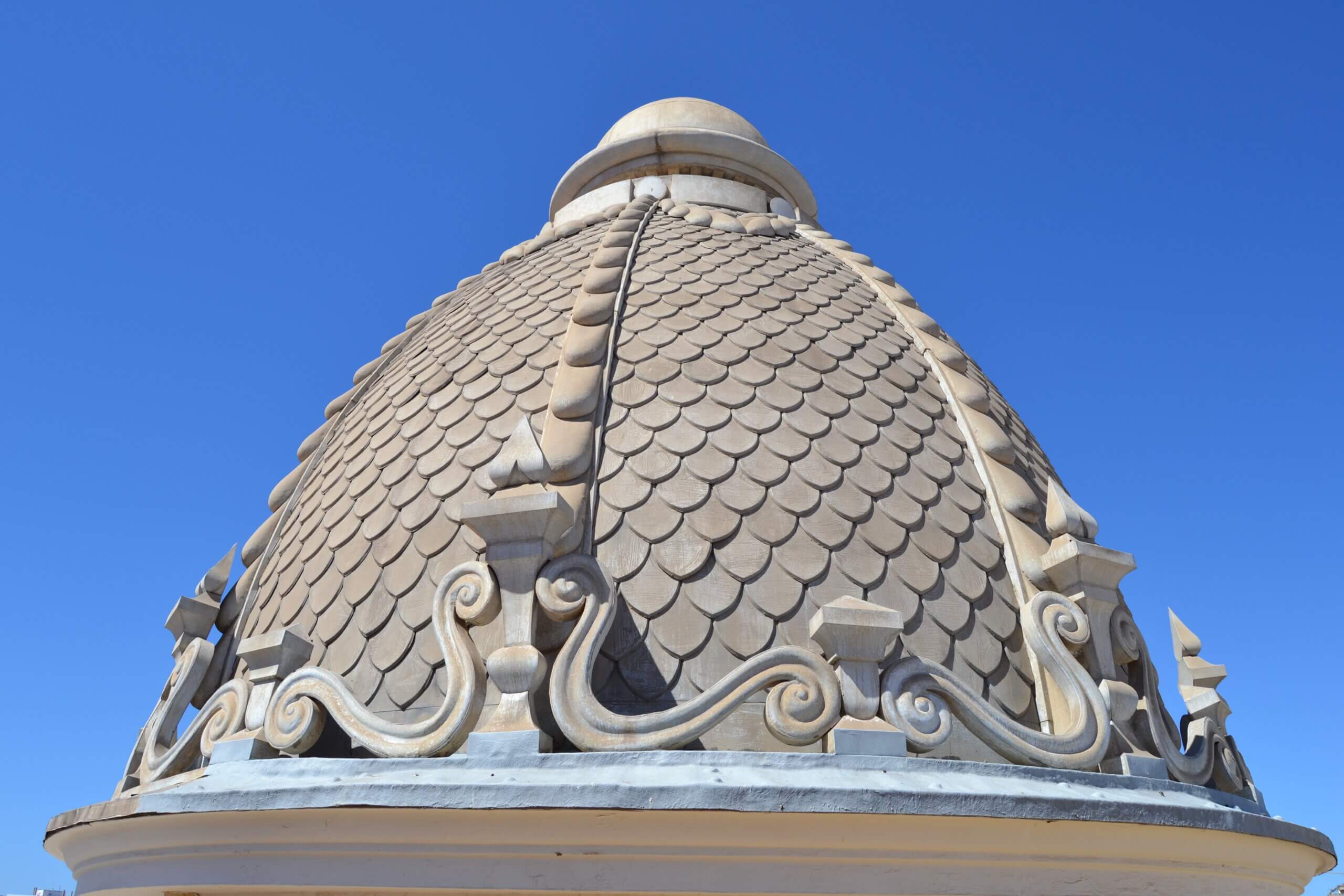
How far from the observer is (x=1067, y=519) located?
6.82 meters

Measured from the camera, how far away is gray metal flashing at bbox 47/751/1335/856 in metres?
4.86

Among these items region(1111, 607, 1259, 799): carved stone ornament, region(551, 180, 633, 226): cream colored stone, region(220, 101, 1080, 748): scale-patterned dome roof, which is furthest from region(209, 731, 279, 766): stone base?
region(551, 180, 633, 226): cream colored stone

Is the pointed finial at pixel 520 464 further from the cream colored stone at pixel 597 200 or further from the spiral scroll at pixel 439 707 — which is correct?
the cream colored stone at pixel 597 200

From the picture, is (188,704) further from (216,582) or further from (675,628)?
(675,628)

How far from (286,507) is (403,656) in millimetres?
3163

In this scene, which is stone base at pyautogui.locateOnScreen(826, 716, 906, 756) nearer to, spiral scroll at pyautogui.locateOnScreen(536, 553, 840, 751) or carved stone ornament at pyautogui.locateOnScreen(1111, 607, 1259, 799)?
spiral scroll at pyautogui.locateOnScreen(536, 553, 840, 751)

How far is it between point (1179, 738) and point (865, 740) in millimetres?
2994

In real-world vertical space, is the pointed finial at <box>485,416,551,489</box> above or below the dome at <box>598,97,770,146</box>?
below

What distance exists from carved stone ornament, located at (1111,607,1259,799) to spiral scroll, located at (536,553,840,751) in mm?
2027

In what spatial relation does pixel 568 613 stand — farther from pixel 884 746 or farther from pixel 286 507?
pixel 286 507

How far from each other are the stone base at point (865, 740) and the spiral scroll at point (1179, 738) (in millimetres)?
1859

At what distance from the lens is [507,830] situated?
494 centimetres

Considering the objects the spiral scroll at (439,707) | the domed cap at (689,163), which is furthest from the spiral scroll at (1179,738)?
the domed cap at (689,163)

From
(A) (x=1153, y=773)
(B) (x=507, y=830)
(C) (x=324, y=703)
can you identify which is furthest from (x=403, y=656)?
(A) (x=1153, y=773)
